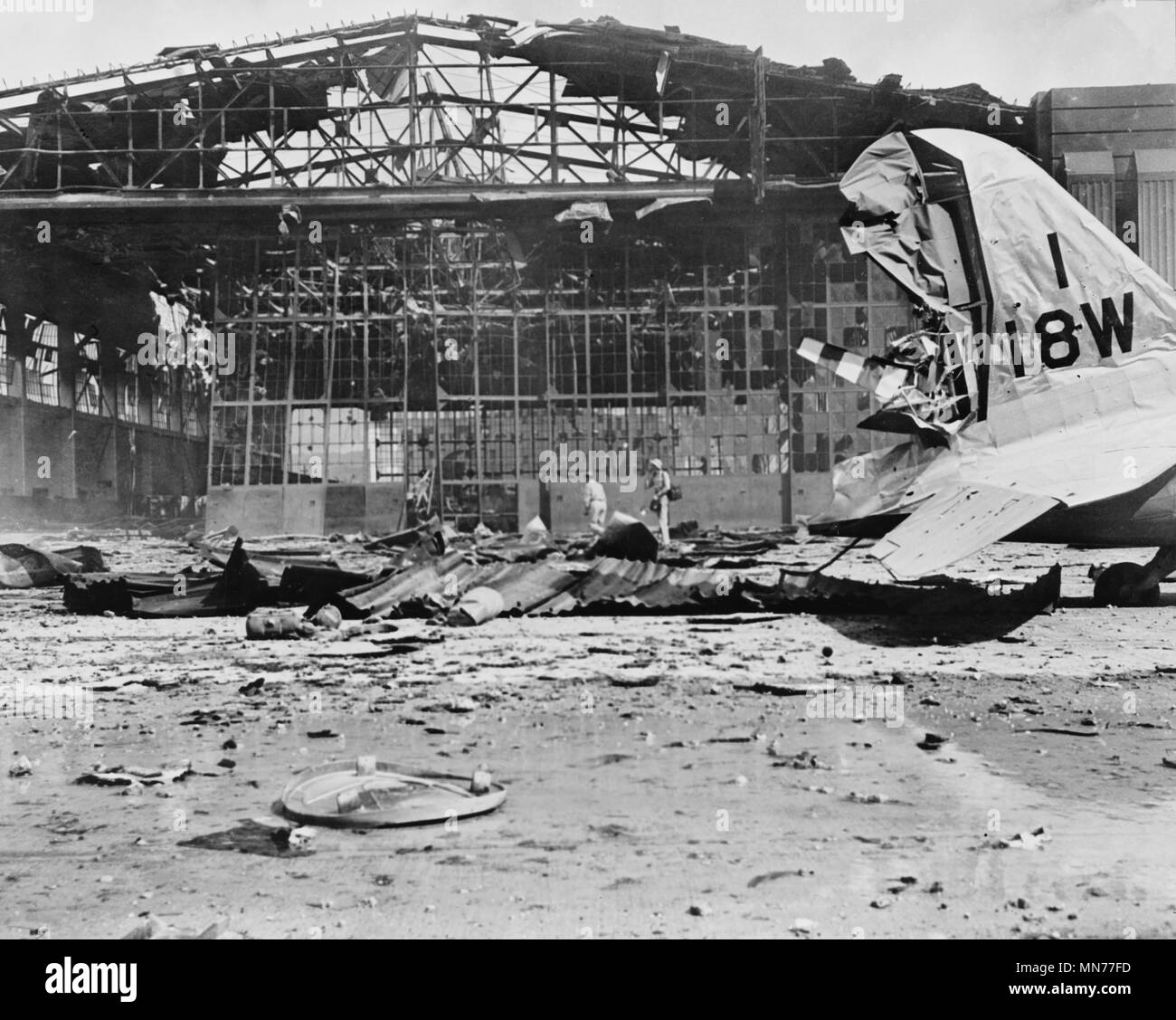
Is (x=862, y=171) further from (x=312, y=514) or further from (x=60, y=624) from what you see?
(x=312, y=514)

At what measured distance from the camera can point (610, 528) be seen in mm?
12914

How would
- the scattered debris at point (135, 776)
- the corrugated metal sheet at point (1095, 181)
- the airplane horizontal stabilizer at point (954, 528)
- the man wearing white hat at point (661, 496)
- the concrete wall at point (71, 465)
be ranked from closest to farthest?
the scattered debris at point (135, 776)
the airplane horizontal stabilizer at point (954, 528)
the man wearing white hat at point (661, 496)
the corrugated metal sheet at point (1095, 181)
the concrete wall at point (71, 465)

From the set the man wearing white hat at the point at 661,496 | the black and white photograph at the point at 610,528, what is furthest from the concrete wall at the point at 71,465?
the man wearing white hat at the point at 661,496

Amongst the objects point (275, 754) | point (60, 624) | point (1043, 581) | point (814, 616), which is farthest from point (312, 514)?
point (275, 754)

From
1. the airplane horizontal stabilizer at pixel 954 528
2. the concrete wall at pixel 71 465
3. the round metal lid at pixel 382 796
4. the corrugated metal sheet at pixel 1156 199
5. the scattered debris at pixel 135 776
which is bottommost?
the scattered debris at pixel 135 776

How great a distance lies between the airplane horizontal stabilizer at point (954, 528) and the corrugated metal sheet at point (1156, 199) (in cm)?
1091

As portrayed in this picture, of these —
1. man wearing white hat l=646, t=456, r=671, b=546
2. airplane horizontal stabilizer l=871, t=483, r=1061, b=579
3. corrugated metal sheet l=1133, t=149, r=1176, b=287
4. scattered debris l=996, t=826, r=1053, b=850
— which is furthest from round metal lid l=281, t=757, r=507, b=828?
corrugated metal sheet l=1133, t=149, r=1176, b=287

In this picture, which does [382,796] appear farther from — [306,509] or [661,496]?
[306,509]

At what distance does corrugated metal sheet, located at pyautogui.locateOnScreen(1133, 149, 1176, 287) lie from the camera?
17297 millimetres

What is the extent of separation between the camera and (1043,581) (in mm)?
9578

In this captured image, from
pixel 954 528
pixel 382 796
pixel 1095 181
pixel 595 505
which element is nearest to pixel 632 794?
pixel 382 796

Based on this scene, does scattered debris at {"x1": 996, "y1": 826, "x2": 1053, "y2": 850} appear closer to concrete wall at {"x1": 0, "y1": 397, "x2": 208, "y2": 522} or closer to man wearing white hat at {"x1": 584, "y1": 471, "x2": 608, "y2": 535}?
man wearing white hat at {"x1": 584, "y1": 471, "x2": 608, "y2": 535}

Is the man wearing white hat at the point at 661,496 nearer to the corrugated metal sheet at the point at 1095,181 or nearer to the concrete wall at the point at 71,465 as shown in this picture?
the corrugated metal sheet at the point at 1095,181

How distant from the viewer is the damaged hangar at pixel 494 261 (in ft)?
68.3
